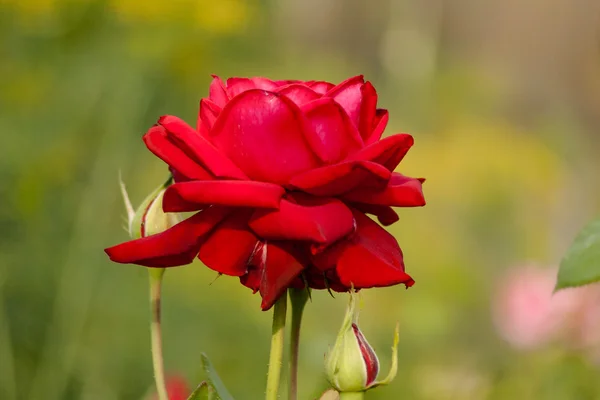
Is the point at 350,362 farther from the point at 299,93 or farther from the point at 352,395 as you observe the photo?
the point at 299,93

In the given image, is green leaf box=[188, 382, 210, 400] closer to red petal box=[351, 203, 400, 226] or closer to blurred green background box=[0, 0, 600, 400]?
red petal box=[351, 203, 400, 226]

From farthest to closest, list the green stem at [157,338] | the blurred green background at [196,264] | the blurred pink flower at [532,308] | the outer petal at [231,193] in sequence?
the blurred green background at [196,264]
the blurred pink flower at [532,308]
the green stem at [157,338]
the outer petal at [231,193]

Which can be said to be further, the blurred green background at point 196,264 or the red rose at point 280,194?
the blurred green background at point 196,264

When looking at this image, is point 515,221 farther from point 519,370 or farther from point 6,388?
point 6,388

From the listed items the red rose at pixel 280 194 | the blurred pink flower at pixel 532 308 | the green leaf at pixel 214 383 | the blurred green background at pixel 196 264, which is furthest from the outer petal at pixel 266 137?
the blurred pink flower at pixel 532 308

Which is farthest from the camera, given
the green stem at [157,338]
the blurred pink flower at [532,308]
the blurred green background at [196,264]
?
the blurred green background at [196,264]

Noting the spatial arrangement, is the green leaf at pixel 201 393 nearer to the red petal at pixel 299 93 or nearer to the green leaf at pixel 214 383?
the green leaf at pixel 214 383

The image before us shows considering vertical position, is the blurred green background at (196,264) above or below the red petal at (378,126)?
below

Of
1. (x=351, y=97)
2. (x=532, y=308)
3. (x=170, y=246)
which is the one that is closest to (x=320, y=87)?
(x=351, y=97)

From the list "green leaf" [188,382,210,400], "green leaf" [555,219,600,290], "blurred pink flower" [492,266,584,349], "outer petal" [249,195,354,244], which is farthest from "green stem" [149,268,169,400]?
"blurred pink flower" [492,266,584,349]

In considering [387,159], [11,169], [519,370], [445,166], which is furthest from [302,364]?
[445,166]
